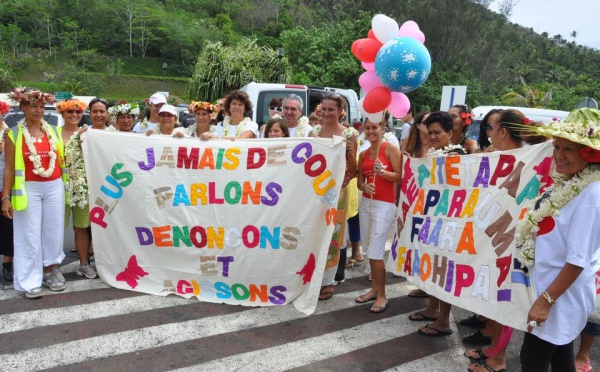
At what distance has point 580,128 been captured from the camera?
101 inches

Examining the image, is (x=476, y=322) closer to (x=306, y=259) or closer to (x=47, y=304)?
(x=306, y=259)

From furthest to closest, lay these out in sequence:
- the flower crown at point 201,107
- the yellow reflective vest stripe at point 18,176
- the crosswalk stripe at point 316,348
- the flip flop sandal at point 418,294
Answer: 1. the flower crown at point 201,107
2. the flip flop sandal at point 418,294
3. the yellow reflective vest stripe at point 18,176
4. the crosswalk stripe at point 316,348

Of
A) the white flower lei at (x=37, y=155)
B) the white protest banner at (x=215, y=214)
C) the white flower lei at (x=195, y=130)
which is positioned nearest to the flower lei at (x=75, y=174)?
the white protest banner at (x=215, y=214)

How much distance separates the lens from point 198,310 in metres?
4.58

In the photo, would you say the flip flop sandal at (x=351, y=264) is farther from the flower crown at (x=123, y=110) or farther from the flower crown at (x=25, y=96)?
the flower crown at (x=25, y=96)

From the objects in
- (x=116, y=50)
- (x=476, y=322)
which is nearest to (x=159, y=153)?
(x=476, y=322)

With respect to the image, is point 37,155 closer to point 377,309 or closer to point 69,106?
point 69,106

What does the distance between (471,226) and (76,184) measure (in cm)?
397

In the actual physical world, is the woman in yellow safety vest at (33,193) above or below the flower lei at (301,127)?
below

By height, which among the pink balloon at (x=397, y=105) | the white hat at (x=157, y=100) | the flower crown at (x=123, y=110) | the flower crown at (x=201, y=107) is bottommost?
the flower crown at (x=123, y=110)

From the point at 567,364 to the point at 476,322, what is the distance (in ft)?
5.91

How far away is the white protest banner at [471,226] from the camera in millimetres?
3412

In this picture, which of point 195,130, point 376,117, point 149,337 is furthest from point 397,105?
point 149,337

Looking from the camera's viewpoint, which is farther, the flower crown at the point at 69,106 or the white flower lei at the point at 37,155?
the flower crown at the point at 69,106
